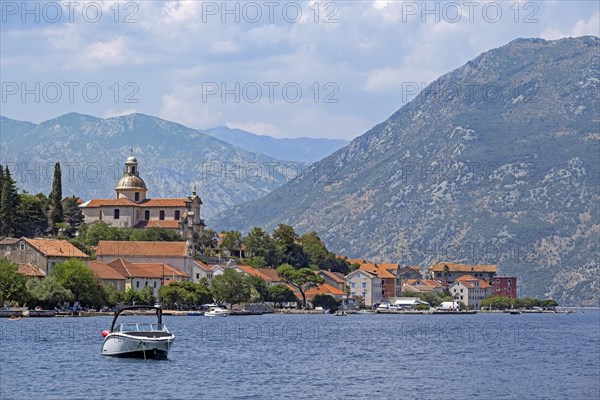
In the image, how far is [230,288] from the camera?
173 m

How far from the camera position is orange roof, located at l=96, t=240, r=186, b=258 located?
181875mm

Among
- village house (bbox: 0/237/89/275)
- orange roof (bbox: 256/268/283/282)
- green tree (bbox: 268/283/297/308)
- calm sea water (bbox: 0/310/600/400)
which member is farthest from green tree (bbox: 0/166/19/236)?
calm sea water (bbox: 0/310/600/400)

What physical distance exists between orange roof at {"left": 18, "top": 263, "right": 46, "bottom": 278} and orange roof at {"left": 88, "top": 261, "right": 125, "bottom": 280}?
1135 cm

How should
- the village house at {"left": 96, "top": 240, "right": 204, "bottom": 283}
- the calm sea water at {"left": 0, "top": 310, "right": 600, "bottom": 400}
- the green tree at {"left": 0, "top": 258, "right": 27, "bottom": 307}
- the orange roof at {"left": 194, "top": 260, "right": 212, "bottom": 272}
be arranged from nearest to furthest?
the calm sea water at {"left": 0, "top": 310, "right": 600, "bottom": 400} → the green tree at {"left": 0, "top": 258, "right": 27, "bottom": 307} → the village house at {"left": 96, "top": 240, "right": 204, "bottom": 283} → the orange roof at {"left": 194, "top": 260, "right": 212, "bottom": 272}

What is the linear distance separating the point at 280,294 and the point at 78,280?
2201 inches

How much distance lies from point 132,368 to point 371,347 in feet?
103

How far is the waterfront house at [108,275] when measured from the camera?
519 ft

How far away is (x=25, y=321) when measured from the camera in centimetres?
11738

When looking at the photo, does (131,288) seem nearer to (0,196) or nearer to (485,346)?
(0,196)

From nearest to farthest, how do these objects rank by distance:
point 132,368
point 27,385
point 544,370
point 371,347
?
1. point 27,385
2. point 132,368
3. point 544,370
4. point 371,347

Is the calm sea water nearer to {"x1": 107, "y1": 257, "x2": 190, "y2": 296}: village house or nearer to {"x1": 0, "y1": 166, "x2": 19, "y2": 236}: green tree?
{"x1": 107, "y1": 257, "x2": 190, "y2": 296}: village house

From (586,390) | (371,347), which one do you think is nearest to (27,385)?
(586,390)

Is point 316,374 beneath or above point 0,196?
beneath

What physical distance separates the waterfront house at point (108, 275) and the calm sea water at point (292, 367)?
41739 millimetres
